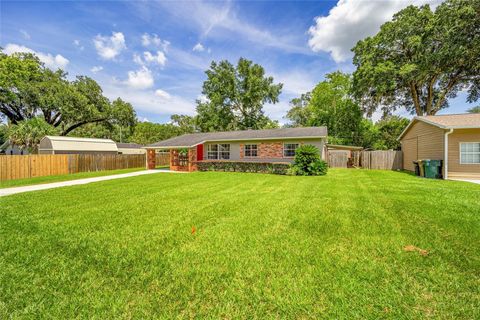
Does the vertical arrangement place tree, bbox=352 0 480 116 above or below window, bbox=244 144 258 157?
above

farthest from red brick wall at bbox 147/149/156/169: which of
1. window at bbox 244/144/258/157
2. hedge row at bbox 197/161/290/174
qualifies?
window at bbox 244/144/258/157

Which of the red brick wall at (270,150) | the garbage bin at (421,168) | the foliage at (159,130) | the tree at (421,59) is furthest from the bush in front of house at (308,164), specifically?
the foliage at (159,130)

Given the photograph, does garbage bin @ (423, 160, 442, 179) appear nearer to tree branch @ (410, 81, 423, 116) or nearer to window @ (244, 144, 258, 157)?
window @ (244, 144, 258, 157)

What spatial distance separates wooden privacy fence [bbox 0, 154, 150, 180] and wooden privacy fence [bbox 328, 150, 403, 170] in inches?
801

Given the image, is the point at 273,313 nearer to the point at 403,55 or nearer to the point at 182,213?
the point at 182,213

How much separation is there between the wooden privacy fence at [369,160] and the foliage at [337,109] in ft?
34.0

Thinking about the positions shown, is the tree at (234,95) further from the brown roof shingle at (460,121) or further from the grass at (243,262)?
the grass at (243,262)

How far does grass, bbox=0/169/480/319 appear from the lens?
2.28 meters

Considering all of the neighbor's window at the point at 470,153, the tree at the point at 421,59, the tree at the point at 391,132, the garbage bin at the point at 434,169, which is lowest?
the garbage bin at the point at 434,169

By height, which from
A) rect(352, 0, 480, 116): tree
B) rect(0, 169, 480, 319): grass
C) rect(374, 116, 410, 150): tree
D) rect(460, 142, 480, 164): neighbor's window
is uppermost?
rect(352, 0, 480, 116): tree

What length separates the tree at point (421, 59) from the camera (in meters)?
19.3

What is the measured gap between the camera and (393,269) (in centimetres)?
296

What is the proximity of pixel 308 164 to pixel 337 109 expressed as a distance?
21.4 metres

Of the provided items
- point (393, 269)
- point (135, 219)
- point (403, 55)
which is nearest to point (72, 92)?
point (135, 219)
